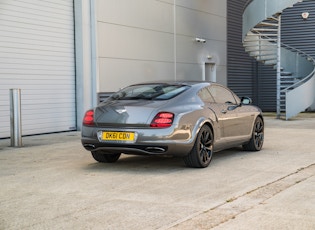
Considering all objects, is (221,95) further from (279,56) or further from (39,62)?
(279,56)

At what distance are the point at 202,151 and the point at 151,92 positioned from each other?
1187 mm

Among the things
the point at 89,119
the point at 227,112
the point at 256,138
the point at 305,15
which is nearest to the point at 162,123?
the point at 89,119

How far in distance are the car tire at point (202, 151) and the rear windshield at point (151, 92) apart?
0.70 meters

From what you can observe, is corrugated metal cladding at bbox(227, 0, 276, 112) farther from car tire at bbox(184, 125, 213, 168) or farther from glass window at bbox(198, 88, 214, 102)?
car tire at bbox(184, 125, 213, 168)

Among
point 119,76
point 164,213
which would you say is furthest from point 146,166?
point 119,76

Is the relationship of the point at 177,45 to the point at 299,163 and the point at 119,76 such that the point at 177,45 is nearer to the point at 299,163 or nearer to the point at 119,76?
the point at 119,76

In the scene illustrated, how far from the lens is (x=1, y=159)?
9008mm

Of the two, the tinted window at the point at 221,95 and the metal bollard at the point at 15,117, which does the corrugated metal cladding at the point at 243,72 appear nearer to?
the metal bollard at the point at 15,117

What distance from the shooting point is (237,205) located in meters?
5.46

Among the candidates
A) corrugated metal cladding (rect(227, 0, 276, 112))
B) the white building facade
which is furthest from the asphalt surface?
corrugated metal cladding (rect(227, 0, 276, 112))

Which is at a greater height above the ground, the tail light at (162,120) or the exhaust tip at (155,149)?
the tail light at (162,120)

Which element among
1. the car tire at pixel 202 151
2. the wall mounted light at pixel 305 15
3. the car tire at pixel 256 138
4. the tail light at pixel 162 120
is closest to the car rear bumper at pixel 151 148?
the car tire at pixel 202 151

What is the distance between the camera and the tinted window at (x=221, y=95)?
8.71 metres

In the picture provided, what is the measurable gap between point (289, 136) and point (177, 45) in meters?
7.45
